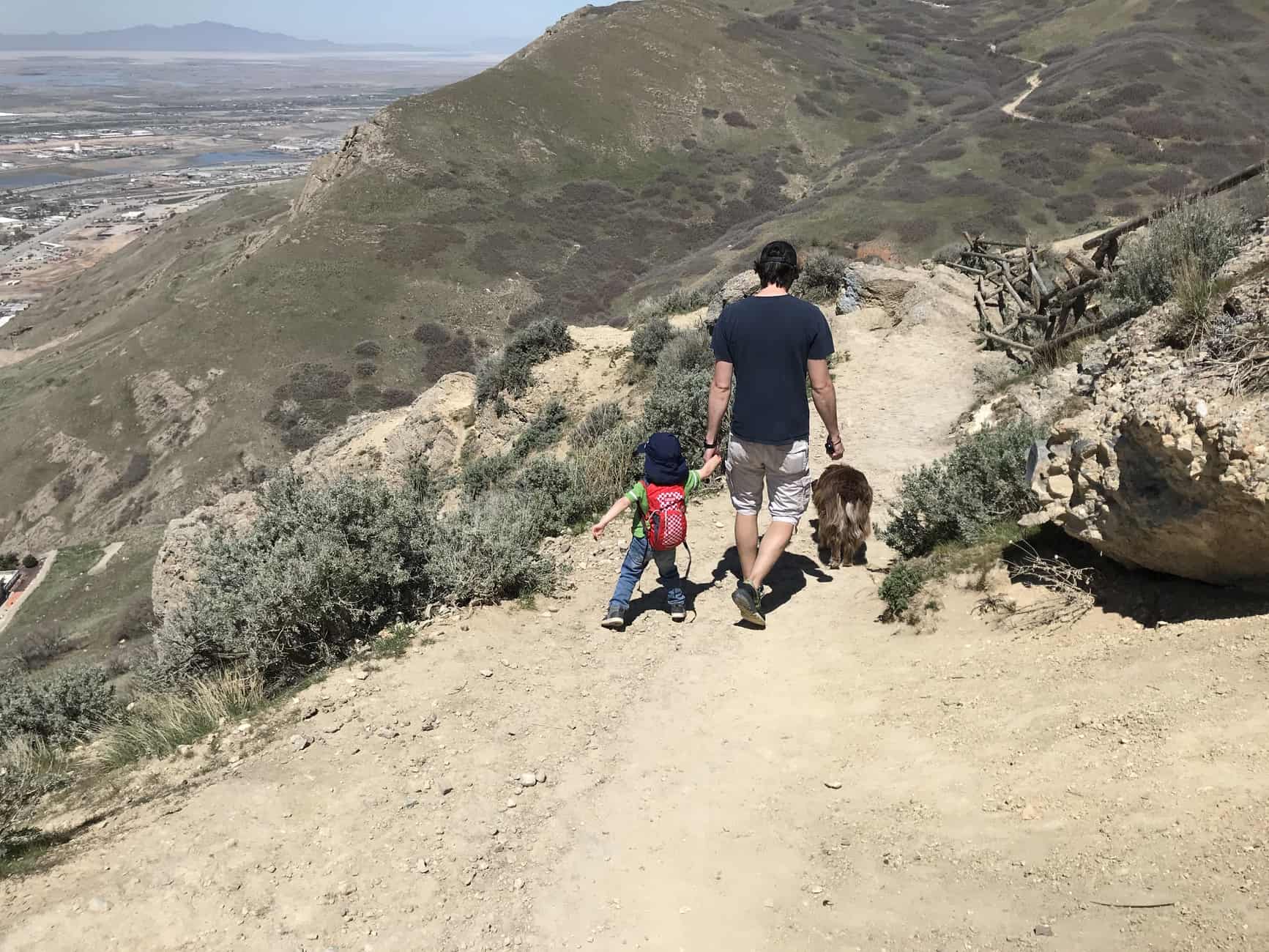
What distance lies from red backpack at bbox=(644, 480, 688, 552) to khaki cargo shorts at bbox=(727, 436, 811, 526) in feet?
1.21

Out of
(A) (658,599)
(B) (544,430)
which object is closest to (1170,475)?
(A) (658,599)

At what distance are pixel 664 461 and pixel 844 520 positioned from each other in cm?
186

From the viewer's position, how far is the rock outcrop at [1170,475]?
3182mm

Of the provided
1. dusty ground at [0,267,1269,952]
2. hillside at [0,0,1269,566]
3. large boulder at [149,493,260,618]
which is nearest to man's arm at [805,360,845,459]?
dusty ground at [0,267,1269,952]

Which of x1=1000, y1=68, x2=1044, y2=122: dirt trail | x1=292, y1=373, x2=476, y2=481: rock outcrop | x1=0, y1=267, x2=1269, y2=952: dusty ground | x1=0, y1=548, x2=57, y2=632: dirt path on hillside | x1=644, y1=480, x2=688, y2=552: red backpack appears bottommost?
x1=0, y1=548, x2=57, y2=632: dirt path on hillside

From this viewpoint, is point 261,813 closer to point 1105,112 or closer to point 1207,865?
point 1207,865

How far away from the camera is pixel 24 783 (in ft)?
13.8

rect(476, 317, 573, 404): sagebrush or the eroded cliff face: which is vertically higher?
the eroded cliff face

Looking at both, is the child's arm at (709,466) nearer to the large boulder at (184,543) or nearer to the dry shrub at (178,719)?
the dry shrub at (178,719)

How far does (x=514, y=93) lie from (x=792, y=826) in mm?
76184

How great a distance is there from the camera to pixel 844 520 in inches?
242

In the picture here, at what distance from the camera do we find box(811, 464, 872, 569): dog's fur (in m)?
6.15

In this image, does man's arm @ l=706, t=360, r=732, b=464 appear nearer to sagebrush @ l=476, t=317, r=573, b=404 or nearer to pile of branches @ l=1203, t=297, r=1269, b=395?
pile of branches @ l=1203, t=297, r=1269, b=395

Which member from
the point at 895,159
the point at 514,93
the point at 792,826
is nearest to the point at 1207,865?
the point at 792,826
